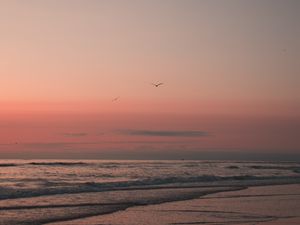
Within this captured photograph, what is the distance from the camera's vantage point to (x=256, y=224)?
14641 millimetres

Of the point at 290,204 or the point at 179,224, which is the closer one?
the point at 179,224

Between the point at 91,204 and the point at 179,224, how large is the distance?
6450 mm

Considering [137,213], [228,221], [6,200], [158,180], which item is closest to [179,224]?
[228,221]

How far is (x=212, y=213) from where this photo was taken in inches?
671

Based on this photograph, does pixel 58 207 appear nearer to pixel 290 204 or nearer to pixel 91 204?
pixel 91 204

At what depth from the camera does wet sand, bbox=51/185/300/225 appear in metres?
15.2

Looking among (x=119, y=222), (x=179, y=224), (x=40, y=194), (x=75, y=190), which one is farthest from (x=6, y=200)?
(x=179, y=224)

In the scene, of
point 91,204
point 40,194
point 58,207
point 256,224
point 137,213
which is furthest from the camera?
point 40,194

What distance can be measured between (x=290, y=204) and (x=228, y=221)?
5397 mm

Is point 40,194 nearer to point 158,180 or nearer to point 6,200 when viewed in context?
point 6,200

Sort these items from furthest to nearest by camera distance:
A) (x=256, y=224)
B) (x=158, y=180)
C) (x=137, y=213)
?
(x=158, y=180)
(x=137, y=213)
(x=256, y=224)

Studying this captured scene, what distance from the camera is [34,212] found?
57.2ft

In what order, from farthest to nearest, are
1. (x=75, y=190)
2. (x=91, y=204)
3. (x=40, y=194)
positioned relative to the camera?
(x=75, y=190) → (x=40, y=194) → (x=91, y=204)

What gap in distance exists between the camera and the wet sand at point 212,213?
50.0 feet
